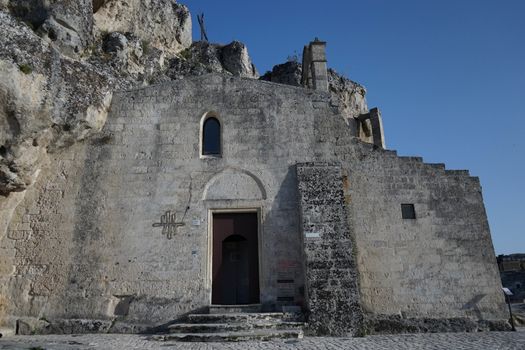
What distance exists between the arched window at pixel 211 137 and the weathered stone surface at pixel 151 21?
11523 mm

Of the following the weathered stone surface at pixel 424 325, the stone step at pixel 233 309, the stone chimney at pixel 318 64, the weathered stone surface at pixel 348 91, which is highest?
the weathered stone surface at pixel 348 91

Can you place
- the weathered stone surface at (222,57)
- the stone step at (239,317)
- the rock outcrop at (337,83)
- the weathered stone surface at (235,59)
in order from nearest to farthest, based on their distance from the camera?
the stone step at (239,317), the rock outcrop at (337,83), the weathered stone surface at (222,57), the weathered stone surface at (235,59)

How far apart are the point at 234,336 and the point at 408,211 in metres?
5.38

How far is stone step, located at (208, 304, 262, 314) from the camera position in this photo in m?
8.73

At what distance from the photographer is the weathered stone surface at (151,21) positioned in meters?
20.9

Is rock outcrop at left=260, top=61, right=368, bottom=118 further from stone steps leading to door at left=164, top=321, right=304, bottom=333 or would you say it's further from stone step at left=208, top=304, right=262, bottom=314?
stone steps leading to door at left=164, top=321, right=304, bottom=333

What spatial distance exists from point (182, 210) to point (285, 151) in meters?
3.06

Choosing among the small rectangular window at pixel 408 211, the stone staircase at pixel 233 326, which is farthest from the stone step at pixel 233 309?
the small rectangular window at pixel 408 211

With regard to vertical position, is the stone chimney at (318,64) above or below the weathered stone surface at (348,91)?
below

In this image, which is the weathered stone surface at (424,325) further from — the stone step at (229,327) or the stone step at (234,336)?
the stone step at (234,336)

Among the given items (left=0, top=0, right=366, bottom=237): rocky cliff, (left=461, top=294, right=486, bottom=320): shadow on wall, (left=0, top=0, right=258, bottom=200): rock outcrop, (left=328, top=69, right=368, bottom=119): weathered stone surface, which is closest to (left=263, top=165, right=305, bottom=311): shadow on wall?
(left=0, top=0, right=366, bottom=237): rocky cliff

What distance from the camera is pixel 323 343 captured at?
6887 millimetres

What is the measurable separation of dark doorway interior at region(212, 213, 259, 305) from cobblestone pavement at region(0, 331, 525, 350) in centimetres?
233

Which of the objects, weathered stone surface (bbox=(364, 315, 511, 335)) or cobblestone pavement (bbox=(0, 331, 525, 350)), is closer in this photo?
cobblestone pavement (bbox=(0, 331, 525, 350))
